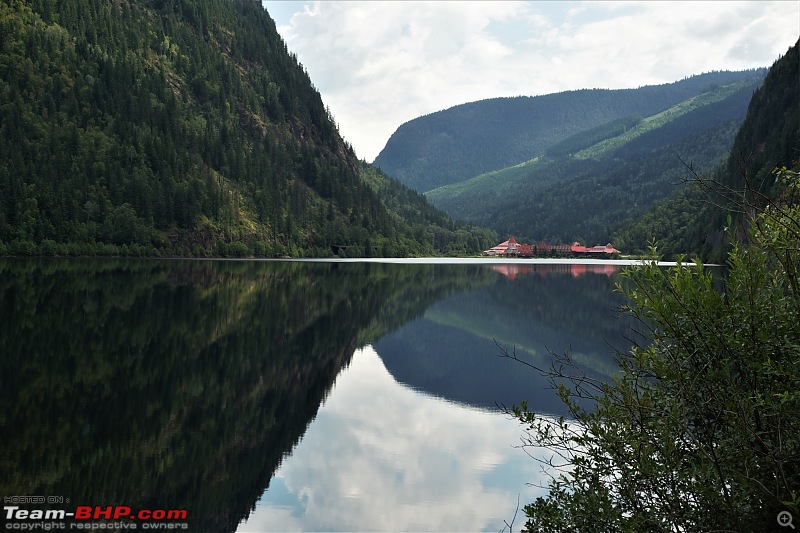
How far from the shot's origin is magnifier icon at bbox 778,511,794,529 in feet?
34.6

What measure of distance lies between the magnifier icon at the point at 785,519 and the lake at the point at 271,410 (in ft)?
16.2

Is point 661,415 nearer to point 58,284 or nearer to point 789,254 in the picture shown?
point 789,254

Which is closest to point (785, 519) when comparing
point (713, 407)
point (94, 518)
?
point (713, 407)

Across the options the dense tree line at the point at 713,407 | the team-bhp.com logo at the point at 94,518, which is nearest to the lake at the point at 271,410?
the team-bhp.com logo at the point at 94,518

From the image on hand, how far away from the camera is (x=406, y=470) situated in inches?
942

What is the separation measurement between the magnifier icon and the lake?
16.2ft

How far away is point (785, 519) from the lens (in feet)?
35.5

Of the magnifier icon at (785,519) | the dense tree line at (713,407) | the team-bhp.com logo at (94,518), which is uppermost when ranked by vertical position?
the dense tree line at (713,407)

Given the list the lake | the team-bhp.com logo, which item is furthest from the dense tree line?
the team-bhp.com logo

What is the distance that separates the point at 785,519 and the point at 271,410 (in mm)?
22376

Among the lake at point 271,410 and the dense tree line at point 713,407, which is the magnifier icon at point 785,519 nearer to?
the dense tree line at point 713,407

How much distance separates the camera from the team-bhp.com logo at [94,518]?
16859mm

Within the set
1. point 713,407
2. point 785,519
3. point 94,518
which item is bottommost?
point 94,518

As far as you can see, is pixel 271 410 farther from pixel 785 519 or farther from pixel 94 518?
pixel 785 519
